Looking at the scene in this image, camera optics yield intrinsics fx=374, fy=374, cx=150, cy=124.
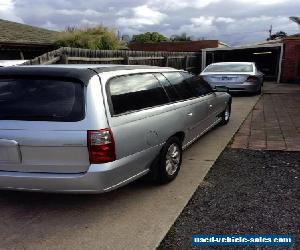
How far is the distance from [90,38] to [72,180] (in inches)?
547

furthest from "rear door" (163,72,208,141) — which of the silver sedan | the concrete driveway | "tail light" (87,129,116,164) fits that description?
the silver sedan

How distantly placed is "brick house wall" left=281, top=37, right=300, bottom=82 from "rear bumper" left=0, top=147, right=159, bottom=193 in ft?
64.8

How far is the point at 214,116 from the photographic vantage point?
23.7 feet

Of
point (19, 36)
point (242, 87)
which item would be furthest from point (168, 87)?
point (19, 36)

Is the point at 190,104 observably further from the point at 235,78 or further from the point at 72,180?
the point at 235,78

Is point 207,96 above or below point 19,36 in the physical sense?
below

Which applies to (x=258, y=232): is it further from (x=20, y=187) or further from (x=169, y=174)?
(x=20, y=187)

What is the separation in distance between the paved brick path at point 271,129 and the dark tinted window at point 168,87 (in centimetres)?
194

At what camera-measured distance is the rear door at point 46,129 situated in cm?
353

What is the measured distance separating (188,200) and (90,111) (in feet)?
5.22

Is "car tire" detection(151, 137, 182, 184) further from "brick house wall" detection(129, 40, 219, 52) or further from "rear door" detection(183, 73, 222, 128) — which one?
"brick house wall" detection(129, 40, 219, 52)

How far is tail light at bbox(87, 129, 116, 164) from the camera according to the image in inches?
139

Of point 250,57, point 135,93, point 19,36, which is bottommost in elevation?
point 135,93

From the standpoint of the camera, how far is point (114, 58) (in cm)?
1272
